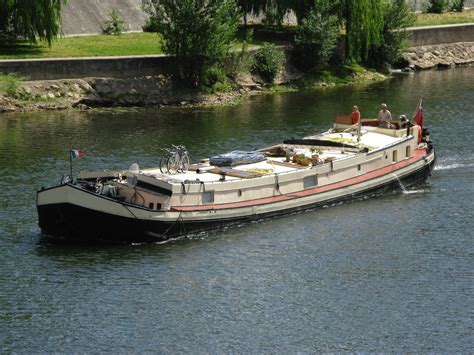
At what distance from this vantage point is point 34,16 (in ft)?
239

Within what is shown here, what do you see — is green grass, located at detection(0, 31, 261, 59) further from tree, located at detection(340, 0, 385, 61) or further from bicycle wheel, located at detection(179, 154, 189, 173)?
bicycle wheel, located at detection(179, 154, 189, 173)

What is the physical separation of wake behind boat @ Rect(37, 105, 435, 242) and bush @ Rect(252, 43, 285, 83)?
24.7 meters

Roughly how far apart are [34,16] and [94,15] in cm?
1279

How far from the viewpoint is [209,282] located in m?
40.1

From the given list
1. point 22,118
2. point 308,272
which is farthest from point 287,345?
point 22,118

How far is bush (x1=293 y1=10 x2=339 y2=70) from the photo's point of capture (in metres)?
83.0

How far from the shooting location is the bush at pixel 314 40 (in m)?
83.0

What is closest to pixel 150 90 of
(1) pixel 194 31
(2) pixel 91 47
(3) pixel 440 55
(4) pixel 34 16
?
(1) pixel 194 31

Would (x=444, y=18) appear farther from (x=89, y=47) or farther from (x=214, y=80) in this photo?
(x=89, y=47)

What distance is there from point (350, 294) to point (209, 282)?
4.63 metres

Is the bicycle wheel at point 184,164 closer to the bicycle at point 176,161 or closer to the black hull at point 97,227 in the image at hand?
the bicycle at point 176,161

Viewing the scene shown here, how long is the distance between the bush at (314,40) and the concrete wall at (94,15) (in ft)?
39.4

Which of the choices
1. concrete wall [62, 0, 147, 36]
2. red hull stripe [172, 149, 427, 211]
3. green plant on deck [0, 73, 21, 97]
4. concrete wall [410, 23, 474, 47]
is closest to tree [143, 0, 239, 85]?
concrete wall [62, 0, 147, 36]

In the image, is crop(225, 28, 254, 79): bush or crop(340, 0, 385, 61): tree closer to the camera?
crop(225, 28, 254, 79): bush
